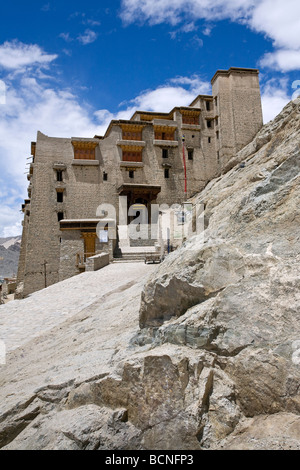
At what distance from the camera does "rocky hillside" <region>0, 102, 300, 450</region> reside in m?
2.66

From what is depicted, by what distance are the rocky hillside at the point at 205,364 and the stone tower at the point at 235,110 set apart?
28815mm

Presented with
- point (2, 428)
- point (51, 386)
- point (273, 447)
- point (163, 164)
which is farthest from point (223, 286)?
point (163, 164)

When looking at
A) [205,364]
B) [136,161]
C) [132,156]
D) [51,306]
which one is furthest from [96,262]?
[132,156]

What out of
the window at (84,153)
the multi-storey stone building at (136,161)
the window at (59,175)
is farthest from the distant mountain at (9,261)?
the window at (84,153)

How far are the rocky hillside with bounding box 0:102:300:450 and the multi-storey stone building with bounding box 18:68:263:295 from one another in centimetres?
2365

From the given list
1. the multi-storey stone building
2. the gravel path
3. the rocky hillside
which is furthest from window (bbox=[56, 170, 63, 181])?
the rocky hillside

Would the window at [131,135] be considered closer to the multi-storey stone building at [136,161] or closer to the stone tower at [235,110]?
the multi-storey stone building at [136,161]

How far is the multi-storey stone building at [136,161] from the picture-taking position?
92.7ft

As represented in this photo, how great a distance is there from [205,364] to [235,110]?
32.3 meters

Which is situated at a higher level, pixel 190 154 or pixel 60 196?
pixel 190 154

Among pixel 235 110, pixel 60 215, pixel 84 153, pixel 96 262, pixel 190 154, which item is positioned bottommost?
pixel 96 262

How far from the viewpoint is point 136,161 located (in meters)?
31.4

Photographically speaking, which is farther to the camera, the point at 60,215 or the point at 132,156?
the point at 132,156

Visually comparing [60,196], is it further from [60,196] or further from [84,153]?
[84,153]
